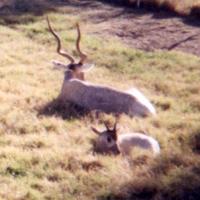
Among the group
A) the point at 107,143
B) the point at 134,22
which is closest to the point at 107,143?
the point at 107,143

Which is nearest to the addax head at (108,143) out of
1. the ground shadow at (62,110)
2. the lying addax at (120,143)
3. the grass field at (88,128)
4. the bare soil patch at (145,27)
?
the lying addax at (120,143)

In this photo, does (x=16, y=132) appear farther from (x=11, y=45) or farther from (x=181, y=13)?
(x=181, y=13)

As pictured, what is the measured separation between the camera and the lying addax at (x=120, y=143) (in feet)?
29.4

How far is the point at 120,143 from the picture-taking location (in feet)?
29.9

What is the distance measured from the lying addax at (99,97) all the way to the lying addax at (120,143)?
177cm

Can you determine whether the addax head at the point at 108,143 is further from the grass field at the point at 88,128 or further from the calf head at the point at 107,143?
the grass field at the point at 88,128

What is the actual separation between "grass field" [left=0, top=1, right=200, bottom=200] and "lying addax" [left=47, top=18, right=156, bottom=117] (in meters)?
0.33

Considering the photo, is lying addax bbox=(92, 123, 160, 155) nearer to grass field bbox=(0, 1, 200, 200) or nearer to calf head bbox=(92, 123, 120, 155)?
calf head bbox=(92, 123, 120, 155)

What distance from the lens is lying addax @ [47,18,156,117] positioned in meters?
11.1

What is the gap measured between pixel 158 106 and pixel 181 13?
25.3ft

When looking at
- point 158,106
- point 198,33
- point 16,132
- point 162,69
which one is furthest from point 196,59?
point 16,132

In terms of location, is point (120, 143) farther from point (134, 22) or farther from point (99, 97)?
point (134, 22)

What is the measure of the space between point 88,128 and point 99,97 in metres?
1.38

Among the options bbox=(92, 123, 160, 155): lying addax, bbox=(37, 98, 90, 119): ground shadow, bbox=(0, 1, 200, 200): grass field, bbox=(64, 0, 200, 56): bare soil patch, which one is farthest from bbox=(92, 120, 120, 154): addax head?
bbox=(64, 0, 200, 56): bare soil patch
